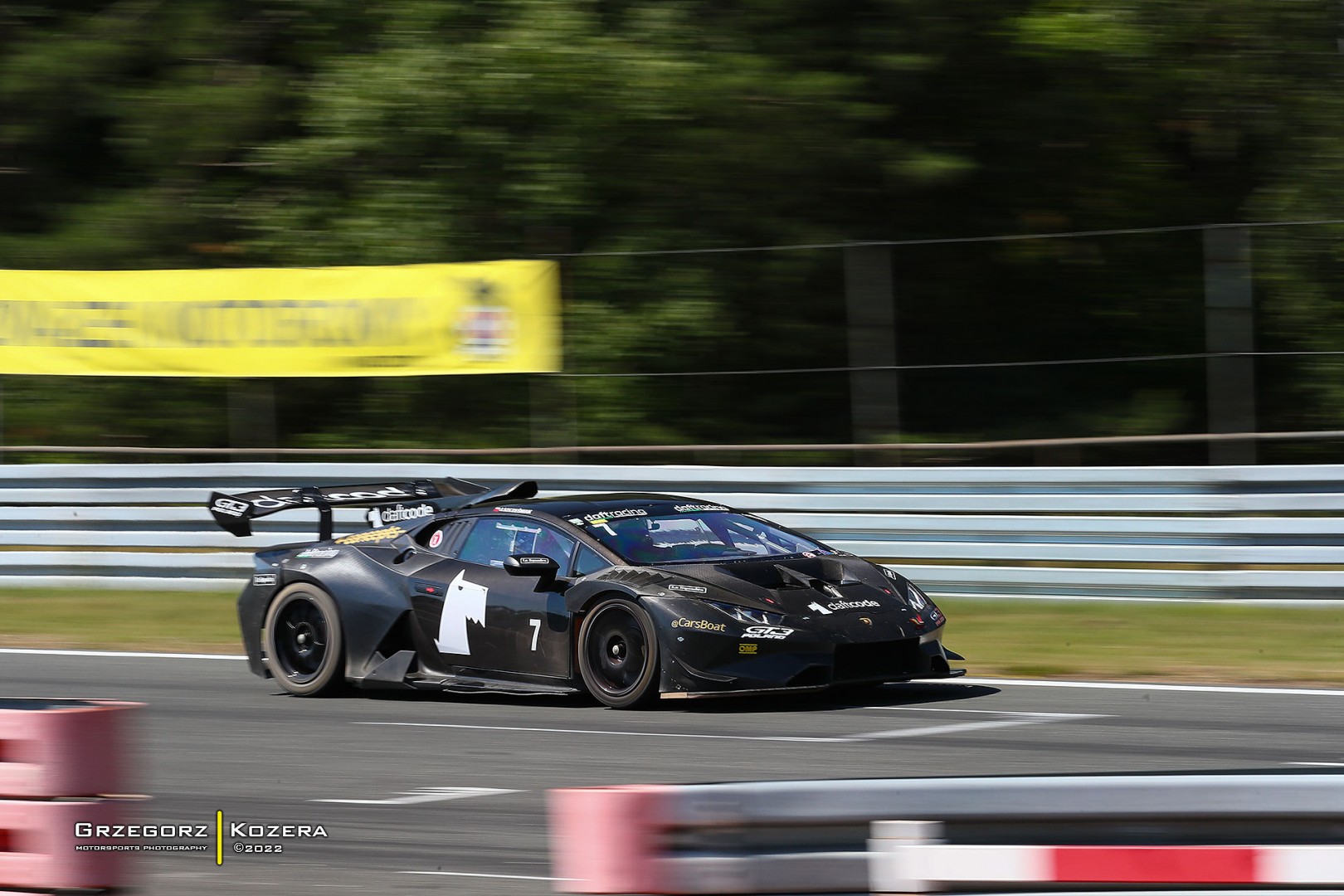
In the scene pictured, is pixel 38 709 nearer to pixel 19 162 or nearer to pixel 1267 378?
pixel 1267 378

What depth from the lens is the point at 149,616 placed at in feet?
52.1

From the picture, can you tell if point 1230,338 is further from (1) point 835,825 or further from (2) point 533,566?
(1) point 835,825

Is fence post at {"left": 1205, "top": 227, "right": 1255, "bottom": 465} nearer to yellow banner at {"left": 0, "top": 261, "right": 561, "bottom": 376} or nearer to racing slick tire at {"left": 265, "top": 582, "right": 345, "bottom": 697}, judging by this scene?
yellow banner at {"left": 0, "top": 261, "right": 561, "bottom": 376}

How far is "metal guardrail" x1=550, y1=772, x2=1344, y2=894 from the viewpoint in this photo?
384 cm

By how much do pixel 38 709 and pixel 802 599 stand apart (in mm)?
5594

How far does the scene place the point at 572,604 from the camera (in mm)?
10477

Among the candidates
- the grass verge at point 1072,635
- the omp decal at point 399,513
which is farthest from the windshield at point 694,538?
the omp decal at point 399,513

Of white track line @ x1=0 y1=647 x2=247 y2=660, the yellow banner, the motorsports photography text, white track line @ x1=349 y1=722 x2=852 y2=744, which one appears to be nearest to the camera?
the motorsports photography text

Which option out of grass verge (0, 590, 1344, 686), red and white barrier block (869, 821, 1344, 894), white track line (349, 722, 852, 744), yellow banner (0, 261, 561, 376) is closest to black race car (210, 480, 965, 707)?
white track line (349, 722, 852, 744)

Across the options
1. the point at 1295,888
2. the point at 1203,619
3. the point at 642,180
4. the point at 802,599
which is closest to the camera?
the point at 1295,888

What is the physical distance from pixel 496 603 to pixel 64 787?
19.1ft

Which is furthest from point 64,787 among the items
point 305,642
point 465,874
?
point 305,642

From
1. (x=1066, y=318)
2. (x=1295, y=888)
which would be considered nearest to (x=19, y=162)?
(x=1066, y=318)

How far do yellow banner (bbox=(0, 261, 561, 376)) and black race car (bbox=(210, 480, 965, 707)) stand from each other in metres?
4.16
